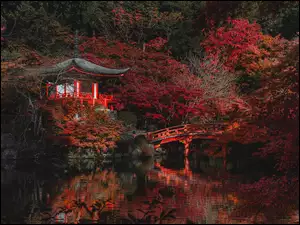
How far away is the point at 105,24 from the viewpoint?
43.8 m

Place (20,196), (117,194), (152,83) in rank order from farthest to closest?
(152,83) < (117,194) < (20,196)

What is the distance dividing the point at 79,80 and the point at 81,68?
1.21 m

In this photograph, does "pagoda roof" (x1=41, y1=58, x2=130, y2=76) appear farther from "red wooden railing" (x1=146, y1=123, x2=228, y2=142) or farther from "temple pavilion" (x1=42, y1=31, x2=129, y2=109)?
"red wooden railing" (x1=146, y1=123, x2=228, y2=142)

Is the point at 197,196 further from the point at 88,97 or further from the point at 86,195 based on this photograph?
the point at 88,97

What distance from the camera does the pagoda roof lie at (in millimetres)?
32969

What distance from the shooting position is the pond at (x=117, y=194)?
14.8 metres

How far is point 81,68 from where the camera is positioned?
34.0m

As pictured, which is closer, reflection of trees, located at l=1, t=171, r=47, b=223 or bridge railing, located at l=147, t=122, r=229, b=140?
reflection of trees, located at l=1, t=171, r=47, b=223

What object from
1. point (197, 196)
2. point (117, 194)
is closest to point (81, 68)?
point (117, 194)

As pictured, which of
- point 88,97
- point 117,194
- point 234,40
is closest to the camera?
point 117,194

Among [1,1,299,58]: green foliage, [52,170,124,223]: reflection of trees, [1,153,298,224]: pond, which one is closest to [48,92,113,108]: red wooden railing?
[1,153,298,224]: pond

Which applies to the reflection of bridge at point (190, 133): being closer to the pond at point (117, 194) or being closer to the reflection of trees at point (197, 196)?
the pond at point (117, 194)

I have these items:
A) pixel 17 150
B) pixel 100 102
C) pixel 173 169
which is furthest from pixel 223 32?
pixel 17 150

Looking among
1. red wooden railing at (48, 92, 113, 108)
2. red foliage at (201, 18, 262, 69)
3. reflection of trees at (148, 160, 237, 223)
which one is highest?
red foliage at (201, 18, 262, 69)
